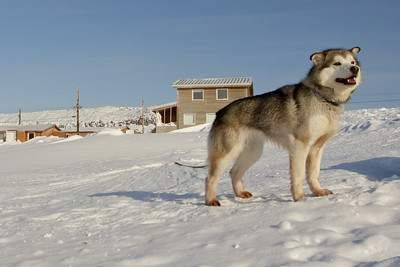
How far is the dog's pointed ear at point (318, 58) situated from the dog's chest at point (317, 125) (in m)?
0.72

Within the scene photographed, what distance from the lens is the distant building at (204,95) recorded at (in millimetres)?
48844

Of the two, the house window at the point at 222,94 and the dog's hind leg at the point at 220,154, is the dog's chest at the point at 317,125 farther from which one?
the house window at the point at 222,94

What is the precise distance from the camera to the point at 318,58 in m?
6.23

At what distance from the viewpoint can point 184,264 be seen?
4062 mm

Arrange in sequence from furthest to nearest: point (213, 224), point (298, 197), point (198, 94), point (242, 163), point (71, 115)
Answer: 1. point (71, 115)
2. point (198, 94)
3. point (242, 163)
4. point (298, 197)
5. point (213, 224)

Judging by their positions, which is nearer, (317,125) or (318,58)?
(317,125)

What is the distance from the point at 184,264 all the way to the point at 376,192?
2.88m

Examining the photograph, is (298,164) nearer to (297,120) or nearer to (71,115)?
(297,120)

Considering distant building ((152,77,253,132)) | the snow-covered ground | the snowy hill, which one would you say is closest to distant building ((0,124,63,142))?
distant building ((152,77,253,132))

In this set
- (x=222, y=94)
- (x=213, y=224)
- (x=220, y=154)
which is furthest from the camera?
(x=222, y=94)

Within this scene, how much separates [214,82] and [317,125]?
43.7 metres

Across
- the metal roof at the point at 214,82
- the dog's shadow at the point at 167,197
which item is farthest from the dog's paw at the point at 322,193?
the metal roof at the point at 214,82

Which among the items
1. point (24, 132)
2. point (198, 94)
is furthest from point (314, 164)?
point (24, 132)

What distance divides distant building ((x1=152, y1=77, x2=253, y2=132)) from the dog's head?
1666 inches
